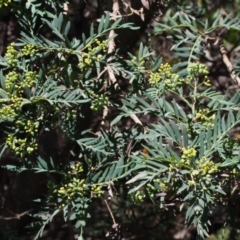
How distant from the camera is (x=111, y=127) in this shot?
1654 mm

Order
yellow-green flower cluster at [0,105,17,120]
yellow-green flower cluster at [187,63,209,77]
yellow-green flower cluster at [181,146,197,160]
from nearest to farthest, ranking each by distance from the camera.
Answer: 1. yellow-green flower cluster at [181,146,197,160]
2. yellow-green flower cluster at [0,105,17,120]
3. yellow-green flower cluster at [187,63,209,77]

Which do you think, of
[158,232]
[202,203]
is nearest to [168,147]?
[202,203]

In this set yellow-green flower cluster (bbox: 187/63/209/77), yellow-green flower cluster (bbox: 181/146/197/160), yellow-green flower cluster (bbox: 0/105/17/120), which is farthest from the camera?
yellow-green flower cluster (bbox: 187/63/209/77)

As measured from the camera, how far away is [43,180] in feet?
7.00

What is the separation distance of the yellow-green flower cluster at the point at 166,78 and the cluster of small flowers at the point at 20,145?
12.5 inches

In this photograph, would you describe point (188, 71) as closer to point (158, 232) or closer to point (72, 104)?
point (72, 104)

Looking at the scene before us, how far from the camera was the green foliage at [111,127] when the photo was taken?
133 cm

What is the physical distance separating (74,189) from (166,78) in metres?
0.34

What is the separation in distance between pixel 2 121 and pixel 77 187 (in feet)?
0.74

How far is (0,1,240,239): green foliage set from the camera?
1.33 m

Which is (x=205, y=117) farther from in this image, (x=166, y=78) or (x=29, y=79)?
(x=29, y=79)

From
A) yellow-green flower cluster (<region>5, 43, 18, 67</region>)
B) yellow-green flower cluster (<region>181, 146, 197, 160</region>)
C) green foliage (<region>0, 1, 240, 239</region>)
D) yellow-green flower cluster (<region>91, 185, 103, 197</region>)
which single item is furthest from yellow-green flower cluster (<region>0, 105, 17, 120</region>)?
yellow-green flower cluster (<region>181, 146, 197, 160</region>)

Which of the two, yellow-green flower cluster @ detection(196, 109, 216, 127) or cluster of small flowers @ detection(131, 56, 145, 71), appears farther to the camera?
cluster of small flowers @ detection(131, 56, 145, 71)

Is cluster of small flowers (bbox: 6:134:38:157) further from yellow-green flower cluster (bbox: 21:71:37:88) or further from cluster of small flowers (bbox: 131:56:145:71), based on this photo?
cluster of small flowers (bbox: 131:56:145:71)
